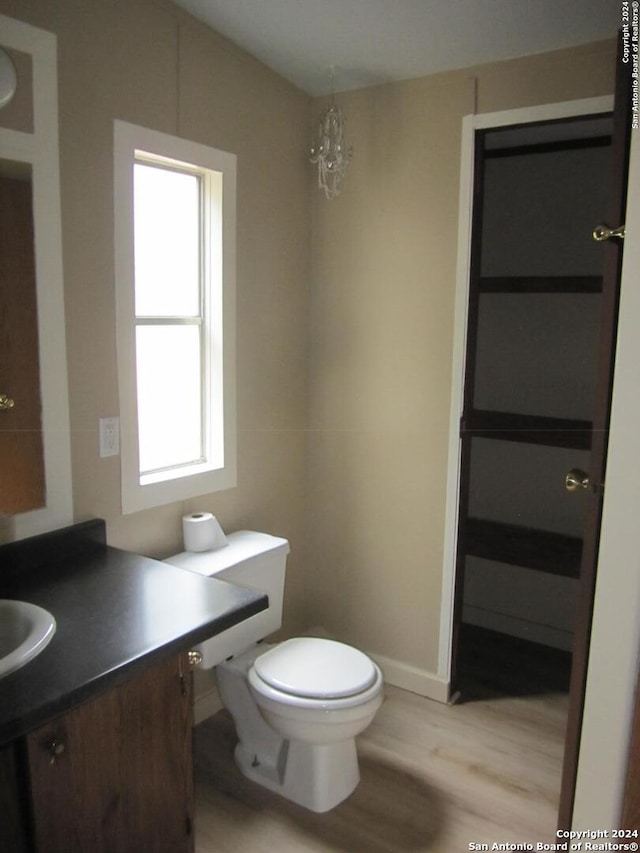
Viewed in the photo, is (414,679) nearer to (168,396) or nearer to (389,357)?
(389,357)

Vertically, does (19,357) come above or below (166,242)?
below

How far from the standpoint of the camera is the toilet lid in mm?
1824

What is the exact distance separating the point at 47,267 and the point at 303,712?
53.0 inches

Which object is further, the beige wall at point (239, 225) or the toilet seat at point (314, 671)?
the toilet seat at point (314, 671)

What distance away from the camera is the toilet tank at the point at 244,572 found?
6.59 ft

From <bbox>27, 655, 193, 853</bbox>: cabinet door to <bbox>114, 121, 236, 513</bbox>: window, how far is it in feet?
2.32

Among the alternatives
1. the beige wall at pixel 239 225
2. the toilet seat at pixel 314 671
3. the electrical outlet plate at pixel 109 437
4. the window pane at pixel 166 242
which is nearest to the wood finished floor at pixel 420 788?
the toilet seat at pixel 314 671

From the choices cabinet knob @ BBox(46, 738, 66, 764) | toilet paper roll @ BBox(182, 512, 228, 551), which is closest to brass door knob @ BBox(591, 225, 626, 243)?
toilet paper roll @ BBox(182, 512, 228, 551)

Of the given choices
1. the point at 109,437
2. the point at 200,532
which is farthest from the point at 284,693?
the point at 109,437

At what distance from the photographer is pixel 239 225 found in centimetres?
224

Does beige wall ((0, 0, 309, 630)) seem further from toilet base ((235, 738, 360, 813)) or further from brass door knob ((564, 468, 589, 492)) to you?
Answer: brass door knob ((564, 468, 589, 492))

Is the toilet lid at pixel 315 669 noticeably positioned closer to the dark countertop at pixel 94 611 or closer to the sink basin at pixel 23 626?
the dark countertop at pixel 94 611

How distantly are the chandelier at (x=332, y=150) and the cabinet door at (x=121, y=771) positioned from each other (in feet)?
5.94

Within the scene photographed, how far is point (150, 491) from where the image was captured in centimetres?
200
